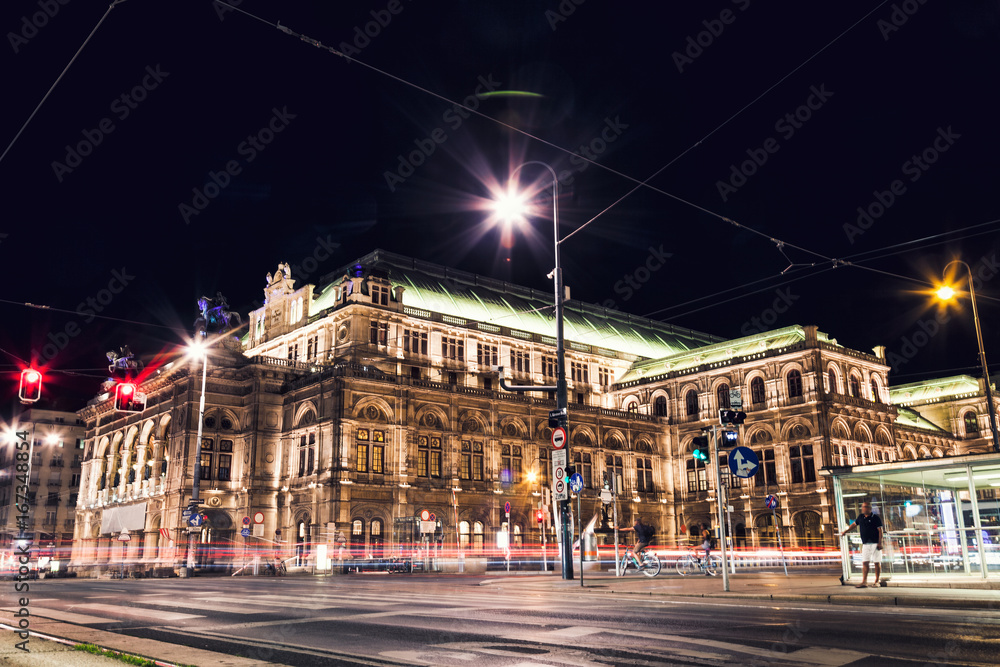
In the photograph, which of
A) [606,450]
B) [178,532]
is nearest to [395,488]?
[178,532]

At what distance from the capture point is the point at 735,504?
2549 inches

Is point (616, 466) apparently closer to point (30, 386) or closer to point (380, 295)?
point (380, 295)

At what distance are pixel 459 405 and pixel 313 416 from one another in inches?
413

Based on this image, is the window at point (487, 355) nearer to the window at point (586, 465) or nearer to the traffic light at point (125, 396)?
the window at point (586, 465)

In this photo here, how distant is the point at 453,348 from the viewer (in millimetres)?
63000

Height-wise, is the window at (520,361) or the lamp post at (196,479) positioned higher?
the window at (520,361)

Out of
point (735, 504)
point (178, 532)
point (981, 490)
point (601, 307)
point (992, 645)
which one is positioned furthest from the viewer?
point (601, 307)

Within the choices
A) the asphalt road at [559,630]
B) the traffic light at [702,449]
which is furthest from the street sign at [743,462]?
the asphalt road at [559,630]

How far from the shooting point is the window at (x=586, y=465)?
62.8 meters

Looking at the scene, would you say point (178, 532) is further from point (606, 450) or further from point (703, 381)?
point (703, 381)

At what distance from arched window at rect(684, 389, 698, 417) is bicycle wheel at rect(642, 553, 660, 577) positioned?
1711 inches

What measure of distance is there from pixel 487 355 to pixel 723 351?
22.5 m

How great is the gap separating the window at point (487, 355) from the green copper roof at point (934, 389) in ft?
167

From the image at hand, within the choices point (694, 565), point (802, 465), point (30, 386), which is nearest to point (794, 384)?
point (802, 465)
